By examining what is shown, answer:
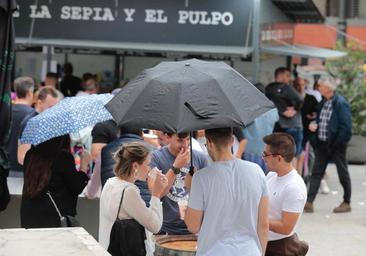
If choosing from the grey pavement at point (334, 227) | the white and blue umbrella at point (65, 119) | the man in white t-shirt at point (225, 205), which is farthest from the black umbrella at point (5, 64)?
the grey pavement at point (334, 227)

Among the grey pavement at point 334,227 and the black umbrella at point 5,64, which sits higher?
the black umbrella at point 5,64

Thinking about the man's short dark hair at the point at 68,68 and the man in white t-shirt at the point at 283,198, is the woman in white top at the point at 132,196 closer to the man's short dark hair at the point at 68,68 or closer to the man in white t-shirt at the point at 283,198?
the man in white t-shirt at the point at 283,198

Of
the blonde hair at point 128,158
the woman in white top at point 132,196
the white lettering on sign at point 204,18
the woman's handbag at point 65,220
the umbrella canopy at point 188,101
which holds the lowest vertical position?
the woman's handbag at point 65,220

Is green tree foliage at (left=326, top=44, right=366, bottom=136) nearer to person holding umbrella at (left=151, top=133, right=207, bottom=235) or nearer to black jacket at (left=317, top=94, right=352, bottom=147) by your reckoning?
black jacket at (left=317, top=94, right=352, bottom=147)

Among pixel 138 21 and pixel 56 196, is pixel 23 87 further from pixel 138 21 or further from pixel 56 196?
pixel 138 21

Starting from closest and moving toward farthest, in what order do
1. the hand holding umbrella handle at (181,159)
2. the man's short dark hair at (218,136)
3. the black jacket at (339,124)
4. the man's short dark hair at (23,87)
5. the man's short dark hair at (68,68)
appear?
the man's short dark hair at (218,136) → the hand holding umbrella handle at (181,159) → the man's short dark hair at (23,87) → the black jacket at (339,124) → the man's short dark hair at (68,68)

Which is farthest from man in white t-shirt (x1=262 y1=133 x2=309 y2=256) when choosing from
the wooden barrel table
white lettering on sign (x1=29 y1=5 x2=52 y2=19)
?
white lettering on sign (x1=29 y1=5 x2=52 y2=19)

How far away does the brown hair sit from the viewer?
237 inches

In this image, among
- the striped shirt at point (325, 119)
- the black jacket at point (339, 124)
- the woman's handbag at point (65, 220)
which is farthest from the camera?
the striped shirt at point (325, 119)

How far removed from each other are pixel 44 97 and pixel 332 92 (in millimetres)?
4708

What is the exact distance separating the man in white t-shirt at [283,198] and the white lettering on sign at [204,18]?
605cm

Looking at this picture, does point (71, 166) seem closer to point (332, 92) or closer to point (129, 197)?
point (129, 197)

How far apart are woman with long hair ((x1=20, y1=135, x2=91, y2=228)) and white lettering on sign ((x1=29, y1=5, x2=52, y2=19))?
5.99m

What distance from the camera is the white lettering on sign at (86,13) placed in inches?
458
